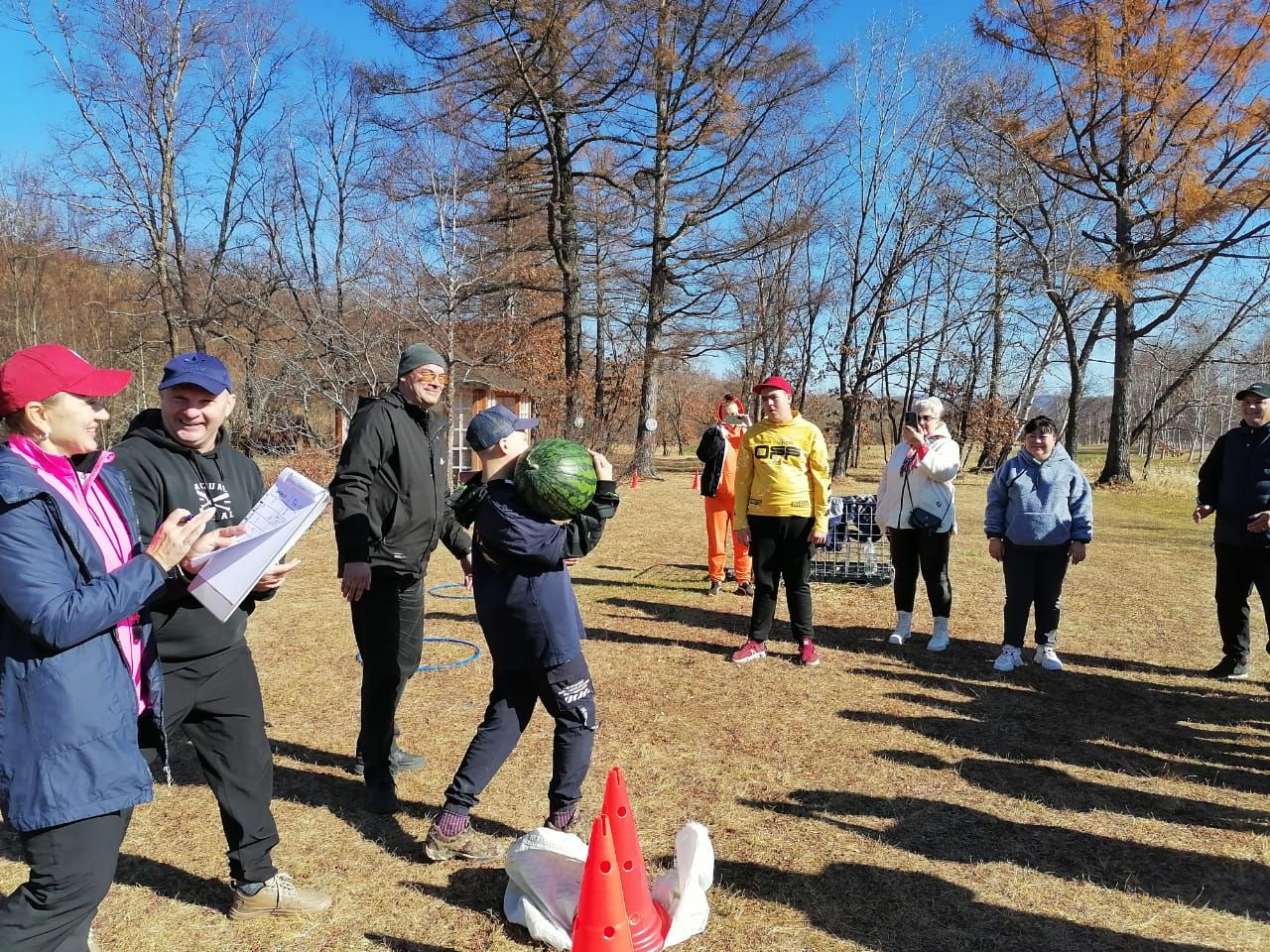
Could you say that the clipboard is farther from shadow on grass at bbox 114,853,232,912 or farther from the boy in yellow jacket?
the boy in yellow jacket

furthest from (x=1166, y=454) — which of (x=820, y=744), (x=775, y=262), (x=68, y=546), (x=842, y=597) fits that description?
(x=68, y=546)

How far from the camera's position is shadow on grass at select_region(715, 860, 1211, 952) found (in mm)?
2766

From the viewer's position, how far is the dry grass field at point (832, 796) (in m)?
2.88

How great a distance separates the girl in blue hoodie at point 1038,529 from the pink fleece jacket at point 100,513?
5204mm

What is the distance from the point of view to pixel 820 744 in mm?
4477

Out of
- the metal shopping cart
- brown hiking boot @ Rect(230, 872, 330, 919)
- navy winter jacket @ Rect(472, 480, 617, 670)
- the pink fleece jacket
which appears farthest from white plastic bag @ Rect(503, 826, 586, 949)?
the metal shopping cart

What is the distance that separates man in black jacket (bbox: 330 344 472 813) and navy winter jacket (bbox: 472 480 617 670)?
563mm

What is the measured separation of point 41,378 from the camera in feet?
6.40

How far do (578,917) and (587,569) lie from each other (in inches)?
280

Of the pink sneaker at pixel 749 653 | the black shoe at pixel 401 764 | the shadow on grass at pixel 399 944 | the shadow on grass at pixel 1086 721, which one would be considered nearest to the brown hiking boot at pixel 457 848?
the shadow on grass at pixel 399 944

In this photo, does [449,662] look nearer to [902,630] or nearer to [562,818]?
[562,818]

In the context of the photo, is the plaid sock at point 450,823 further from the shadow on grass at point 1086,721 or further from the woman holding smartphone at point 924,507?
the woman holding smartphone at point 924,507

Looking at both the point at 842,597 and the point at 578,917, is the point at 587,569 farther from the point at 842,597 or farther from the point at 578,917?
the point at 578,917

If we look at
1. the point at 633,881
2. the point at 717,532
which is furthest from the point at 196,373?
the point at 717,532
